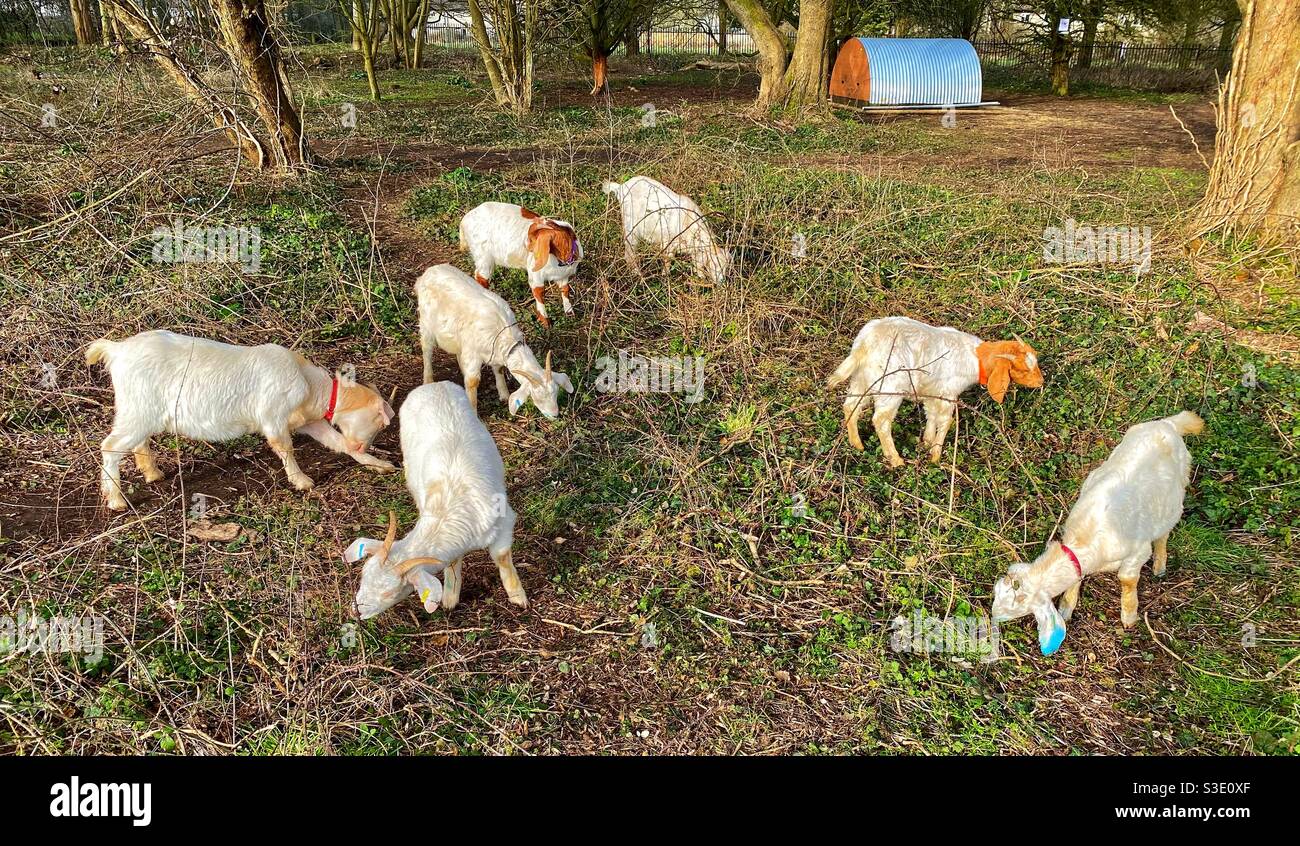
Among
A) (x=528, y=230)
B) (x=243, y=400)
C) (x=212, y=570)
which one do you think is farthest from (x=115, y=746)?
(x=528, y=230)

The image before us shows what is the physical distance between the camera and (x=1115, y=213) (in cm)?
883

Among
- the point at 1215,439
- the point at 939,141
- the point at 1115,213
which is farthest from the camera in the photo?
the point at 939,141

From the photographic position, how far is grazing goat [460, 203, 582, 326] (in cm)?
713

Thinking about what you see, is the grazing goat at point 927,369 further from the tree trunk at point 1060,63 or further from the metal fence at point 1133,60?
the tree trunk at point 1060,63

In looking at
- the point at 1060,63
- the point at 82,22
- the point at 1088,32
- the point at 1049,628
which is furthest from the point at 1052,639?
the point at 82,22

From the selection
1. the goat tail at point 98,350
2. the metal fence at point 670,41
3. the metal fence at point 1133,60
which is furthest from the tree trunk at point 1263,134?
the metal fence at point 670,41

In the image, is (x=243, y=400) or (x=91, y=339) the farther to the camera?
(x=91, y=339)

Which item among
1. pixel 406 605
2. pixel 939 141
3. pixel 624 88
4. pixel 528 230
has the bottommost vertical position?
pixel 406 605

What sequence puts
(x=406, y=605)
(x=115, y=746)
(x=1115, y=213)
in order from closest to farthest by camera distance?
(x=115, y=746)
(x=406, y=605)
(x=1115, y=213)

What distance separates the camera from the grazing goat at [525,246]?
7.13 m

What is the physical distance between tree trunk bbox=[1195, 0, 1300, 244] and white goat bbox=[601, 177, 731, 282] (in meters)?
5.07
